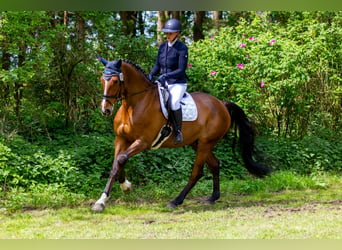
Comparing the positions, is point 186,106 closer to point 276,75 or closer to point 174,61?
point 174,61

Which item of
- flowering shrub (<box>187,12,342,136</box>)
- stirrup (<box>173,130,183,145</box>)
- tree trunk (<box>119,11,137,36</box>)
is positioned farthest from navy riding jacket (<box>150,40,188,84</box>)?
tree trunk (<box>119,11,137,36</box>)

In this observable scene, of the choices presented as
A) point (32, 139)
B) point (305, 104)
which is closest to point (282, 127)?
point (305, 104)

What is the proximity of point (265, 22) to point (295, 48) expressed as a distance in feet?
10.9

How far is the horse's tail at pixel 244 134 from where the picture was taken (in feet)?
25.8

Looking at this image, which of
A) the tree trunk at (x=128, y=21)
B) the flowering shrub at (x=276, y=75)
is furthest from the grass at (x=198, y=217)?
the tree trunk at (x=128, y=21)

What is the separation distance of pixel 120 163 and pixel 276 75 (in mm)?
5130

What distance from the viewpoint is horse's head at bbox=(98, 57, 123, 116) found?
5.83 m

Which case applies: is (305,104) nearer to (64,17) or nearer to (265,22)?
(265,22)

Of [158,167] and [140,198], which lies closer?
[140,198]

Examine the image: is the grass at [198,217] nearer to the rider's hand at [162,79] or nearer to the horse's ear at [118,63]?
the rider's hand at [162,79]

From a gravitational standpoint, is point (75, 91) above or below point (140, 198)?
above

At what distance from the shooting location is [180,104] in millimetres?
6715

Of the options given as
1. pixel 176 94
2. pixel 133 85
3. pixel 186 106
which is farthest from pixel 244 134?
pixel 133 85

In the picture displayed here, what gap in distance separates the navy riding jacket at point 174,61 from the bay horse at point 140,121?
0.32 m
